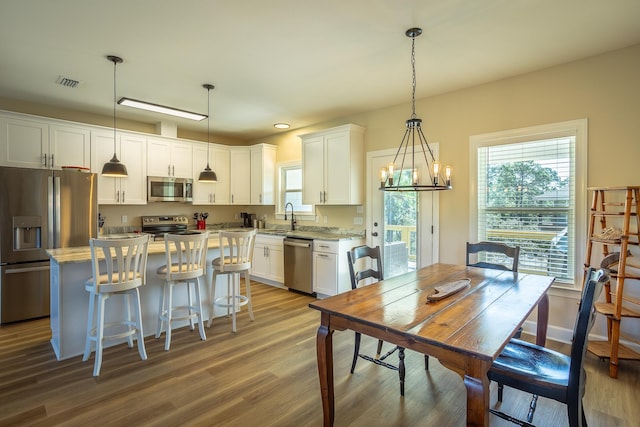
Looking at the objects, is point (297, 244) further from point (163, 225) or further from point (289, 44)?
point (289, 44)

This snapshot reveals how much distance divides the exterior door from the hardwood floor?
1.48 m

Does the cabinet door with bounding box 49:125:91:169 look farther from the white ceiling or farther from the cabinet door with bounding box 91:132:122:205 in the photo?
the white ceiling

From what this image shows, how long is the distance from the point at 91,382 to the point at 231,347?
1.09 m

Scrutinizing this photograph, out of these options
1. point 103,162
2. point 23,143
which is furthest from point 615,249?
point 23,143

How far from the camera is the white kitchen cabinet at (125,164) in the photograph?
4.79 meters

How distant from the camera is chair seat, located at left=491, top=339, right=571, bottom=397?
5.26 ft

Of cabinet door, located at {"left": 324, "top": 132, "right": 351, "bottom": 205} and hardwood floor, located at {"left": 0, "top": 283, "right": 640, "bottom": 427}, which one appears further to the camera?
cabinet door, located at {"left": 324, "top": 132, "right": 351, "bottom": 205}

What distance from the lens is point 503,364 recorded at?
1.76 m

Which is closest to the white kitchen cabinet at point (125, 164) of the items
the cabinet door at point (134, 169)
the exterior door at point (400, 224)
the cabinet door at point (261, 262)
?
the cabinet door at point (134, 169)

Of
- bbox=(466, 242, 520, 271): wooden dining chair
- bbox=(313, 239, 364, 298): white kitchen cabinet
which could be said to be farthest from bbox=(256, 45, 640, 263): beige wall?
bbox=(313, 239, 364, 298): white kitchen cabinet

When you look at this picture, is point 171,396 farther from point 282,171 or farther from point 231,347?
point 282,171

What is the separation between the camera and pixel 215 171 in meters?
6.12

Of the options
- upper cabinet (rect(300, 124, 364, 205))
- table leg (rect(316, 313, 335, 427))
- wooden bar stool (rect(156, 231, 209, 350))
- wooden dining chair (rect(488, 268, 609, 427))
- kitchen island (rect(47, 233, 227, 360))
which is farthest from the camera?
upper cabinet (rect(300, 124, 364, 205))

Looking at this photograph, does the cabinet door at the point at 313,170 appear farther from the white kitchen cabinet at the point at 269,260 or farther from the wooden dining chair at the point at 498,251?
the wooden dining chair at the point at 498,251
